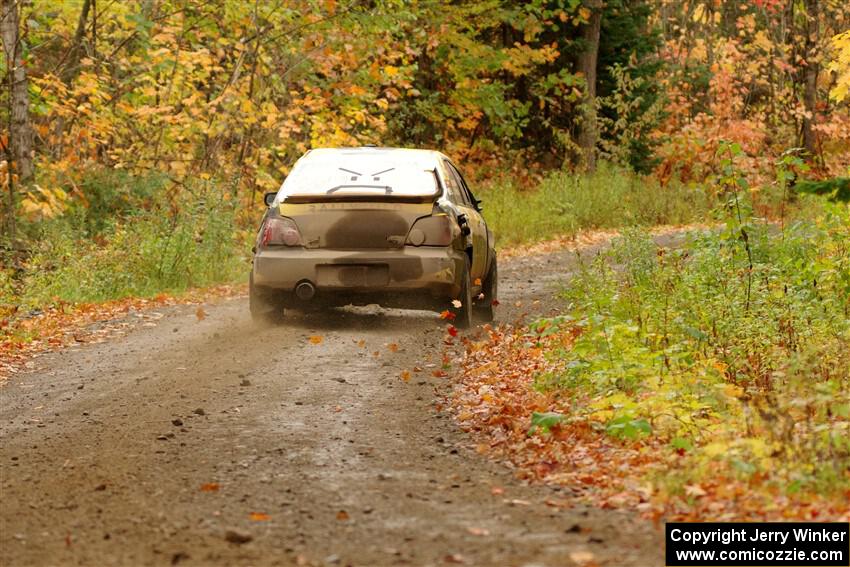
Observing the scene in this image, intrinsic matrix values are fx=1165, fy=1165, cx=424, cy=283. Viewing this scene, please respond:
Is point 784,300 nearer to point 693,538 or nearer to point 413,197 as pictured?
point 413,197

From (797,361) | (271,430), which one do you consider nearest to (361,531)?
(271,430)

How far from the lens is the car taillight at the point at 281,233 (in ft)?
37.7

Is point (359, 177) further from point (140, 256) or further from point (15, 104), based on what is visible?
point (15, 104)

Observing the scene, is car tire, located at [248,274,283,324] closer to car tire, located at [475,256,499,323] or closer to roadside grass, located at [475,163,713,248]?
car tire, located at [475,256,499,323]

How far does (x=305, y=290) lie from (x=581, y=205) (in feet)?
47.5

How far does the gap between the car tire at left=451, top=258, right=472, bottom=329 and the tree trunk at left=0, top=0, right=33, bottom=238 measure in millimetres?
7867

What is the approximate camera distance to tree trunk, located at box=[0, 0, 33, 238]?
663 inches

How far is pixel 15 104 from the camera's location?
1747 cm

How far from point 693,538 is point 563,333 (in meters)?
5.84

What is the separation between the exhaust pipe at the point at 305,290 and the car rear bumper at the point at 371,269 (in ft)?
0.11

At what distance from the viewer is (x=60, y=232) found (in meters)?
17.1

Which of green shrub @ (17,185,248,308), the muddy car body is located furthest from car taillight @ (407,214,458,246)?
green shrub @ (17,185,248,308)

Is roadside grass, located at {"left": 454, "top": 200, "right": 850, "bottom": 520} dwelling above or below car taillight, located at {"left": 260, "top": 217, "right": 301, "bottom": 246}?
below

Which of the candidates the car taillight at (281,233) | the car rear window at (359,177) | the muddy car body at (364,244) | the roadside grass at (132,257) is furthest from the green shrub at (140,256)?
the car rear window at (359,177)
